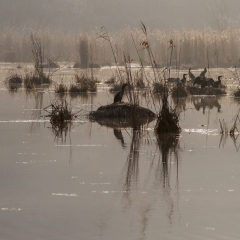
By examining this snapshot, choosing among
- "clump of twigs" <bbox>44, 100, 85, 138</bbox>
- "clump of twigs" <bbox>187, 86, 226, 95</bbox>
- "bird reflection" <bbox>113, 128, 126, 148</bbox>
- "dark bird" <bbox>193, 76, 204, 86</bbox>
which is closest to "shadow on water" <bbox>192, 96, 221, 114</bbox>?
"clump of twigs" <bbox>187, 86, 226, 95</bbox>

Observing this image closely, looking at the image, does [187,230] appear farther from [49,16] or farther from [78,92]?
[49,16]

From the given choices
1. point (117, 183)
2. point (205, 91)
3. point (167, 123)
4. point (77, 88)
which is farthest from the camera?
point (77, 88)

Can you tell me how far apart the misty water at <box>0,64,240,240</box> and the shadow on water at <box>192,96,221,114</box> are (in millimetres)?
4537

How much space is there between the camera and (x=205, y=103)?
62.8 ft

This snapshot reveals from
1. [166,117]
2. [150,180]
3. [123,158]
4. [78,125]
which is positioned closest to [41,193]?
[150,180]

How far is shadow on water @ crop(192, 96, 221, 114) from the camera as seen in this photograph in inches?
704

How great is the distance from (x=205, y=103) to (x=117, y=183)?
1147cm

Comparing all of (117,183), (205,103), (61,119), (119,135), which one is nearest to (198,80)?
(205,103)

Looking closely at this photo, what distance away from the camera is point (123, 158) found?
31.4 feet

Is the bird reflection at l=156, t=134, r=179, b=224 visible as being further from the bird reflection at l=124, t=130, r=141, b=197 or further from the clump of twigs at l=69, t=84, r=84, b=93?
the clump of twigs at l=69, t=84, r=84, b=93

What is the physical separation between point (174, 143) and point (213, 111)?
5.97 meters

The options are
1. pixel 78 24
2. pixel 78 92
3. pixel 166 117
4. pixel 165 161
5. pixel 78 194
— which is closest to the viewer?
pixel 78 194

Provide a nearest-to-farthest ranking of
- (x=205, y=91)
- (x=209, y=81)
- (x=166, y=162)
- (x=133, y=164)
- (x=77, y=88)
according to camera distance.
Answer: (x=133, y=164) → (x=166, y=162) → (x=205, y=91) → (x=209, y=81) → (x=77, y=88)

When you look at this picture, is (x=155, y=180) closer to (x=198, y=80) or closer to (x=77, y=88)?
(x=198, y=80)
